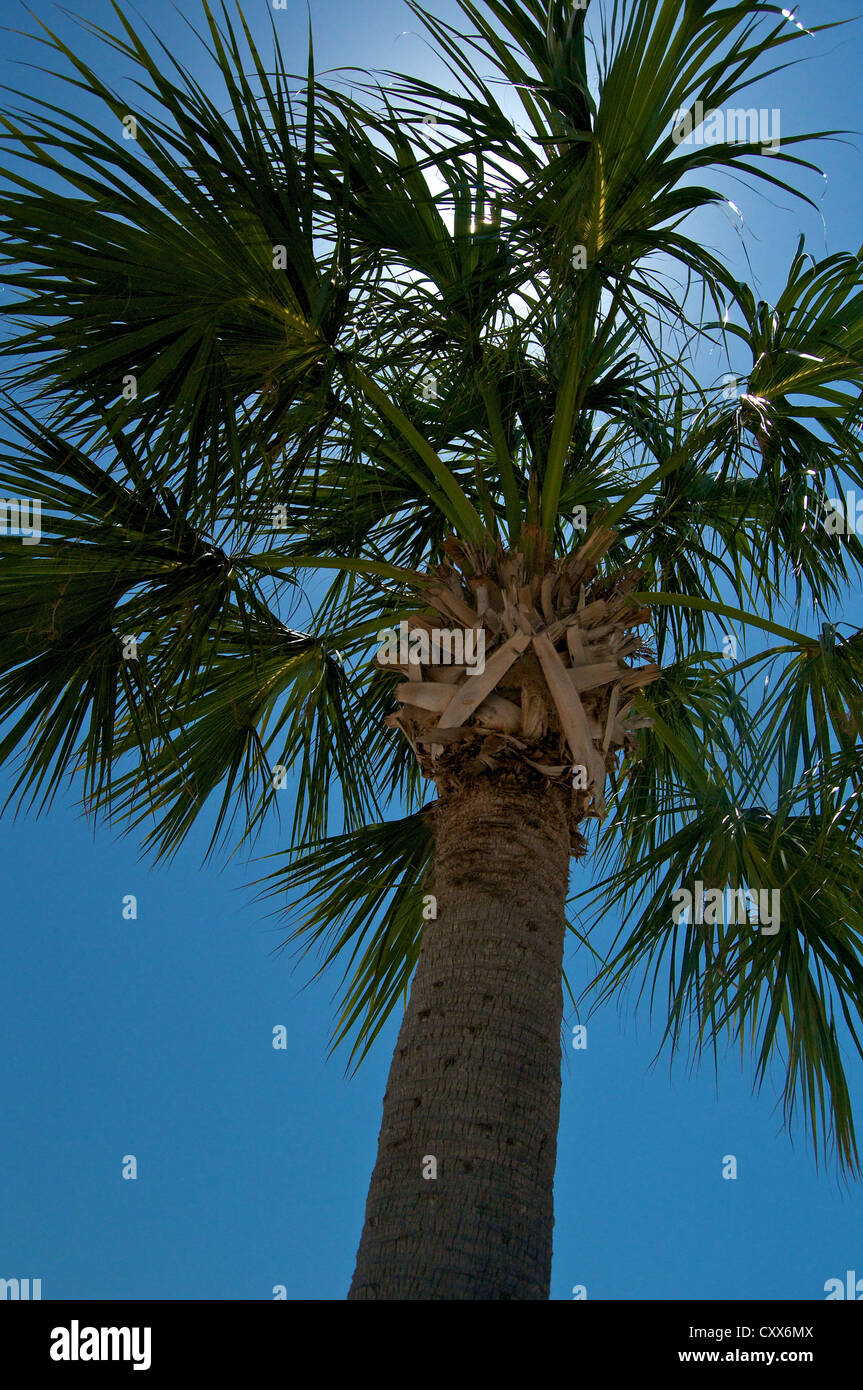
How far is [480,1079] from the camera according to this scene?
3111mm

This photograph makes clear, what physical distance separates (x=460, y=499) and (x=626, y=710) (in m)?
0.97

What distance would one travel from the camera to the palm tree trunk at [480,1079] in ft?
9.29

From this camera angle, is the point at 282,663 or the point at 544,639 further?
the point at 282,663

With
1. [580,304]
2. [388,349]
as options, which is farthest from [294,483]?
[580,304]

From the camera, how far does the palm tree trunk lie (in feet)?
9.29

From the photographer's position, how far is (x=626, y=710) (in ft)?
13.9

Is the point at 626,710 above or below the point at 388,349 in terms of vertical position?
below

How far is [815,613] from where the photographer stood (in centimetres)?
501
